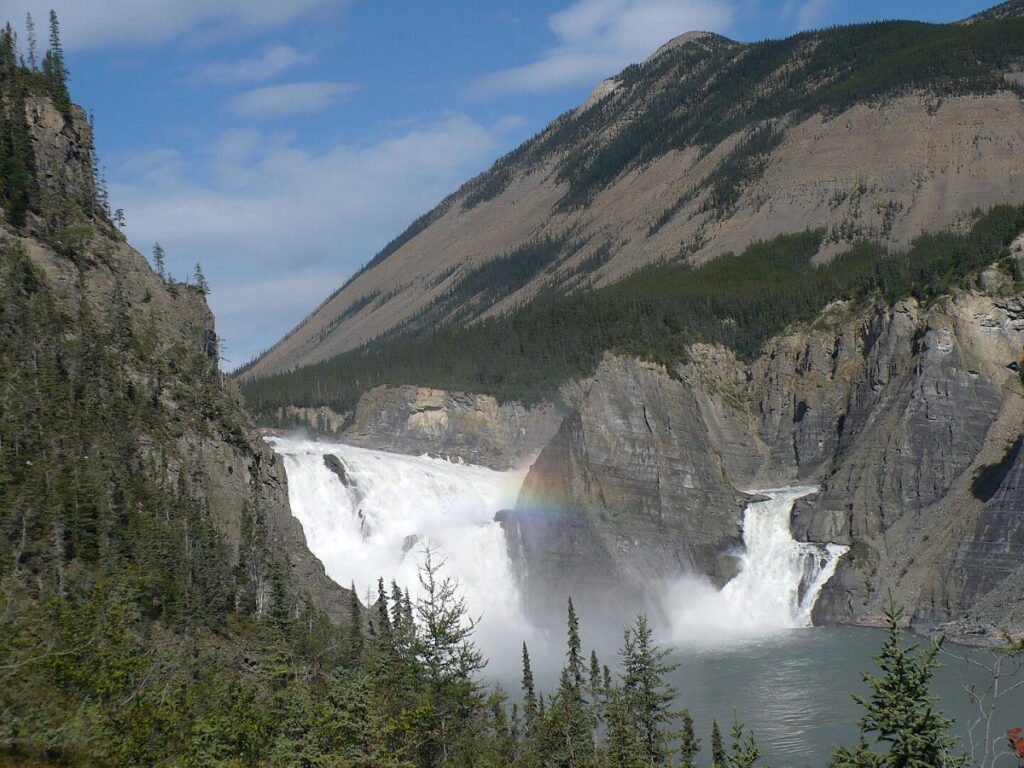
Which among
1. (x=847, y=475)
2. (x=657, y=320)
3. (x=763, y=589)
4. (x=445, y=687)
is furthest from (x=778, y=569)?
(x=445, y=687)

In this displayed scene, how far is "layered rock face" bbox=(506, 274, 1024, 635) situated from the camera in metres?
103

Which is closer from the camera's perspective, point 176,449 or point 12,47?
point 176,449

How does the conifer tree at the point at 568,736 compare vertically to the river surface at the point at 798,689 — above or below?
above

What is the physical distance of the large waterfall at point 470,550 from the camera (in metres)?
112

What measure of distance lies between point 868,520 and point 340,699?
86.9 m

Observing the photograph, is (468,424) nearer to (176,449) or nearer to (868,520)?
(868,520)

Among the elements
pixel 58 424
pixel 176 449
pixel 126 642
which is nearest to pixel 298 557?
pixel 176 449

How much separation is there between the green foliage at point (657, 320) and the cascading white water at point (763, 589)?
2176cm

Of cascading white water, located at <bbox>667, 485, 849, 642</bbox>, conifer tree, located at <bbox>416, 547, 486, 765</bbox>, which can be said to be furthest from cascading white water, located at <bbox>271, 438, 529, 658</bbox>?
conifer tree, located at <bbox>416, 547, 486, 765</bbox>

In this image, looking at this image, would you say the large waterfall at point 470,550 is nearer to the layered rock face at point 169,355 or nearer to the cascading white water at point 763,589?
the cascading white water at point 763,589

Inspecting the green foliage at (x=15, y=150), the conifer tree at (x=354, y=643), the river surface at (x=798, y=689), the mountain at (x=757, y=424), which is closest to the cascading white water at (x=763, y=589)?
the mountain at (x=757, y=424)

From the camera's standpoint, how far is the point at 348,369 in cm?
18100

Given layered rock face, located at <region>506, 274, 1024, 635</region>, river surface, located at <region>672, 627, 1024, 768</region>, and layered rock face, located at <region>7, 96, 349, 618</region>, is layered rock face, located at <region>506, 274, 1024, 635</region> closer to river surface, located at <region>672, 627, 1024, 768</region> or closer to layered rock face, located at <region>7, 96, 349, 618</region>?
river surface, located at <region>672, 627, 1024, 768</region>

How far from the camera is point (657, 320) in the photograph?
14912cm
